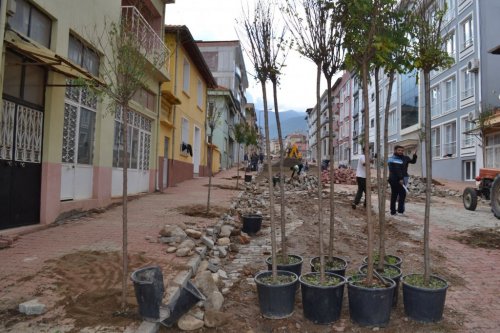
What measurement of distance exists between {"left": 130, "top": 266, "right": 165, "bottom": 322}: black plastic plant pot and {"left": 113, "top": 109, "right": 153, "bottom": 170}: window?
822cm

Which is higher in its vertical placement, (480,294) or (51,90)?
(51,90)

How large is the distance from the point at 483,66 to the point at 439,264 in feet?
63.7

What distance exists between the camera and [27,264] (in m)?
4.98

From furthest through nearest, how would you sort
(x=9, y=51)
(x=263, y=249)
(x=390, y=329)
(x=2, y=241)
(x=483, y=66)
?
1. (x=483, y=66)
2. (x=263, y=249)
3. (x=9, y=51)
4. (x=2, y=241)
5. (x=390, y=329)

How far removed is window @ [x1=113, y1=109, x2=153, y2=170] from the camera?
11328 millimetres

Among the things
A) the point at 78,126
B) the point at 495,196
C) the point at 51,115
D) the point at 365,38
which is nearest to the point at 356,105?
the point at 495,196

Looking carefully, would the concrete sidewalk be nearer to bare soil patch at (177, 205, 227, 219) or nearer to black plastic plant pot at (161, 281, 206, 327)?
bare soil patch at (177, 205, 227, 219)

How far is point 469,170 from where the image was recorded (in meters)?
23.2

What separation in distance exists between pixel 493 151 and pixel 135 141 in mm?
18992

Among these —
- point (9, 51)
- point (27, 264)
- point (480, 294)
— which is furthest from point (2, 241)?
point (480, 294)

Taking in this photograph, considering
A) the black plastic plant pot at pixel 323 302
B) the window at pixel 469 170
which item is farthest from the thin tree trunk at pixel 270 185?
the window at pixel 469 170

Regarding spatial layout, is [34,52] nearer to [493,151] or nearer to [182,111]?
[182,111]

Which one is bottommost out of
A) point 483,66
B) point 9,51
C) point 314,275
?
point 314,275

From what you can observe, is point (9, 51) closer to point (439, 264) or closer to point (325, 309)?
point (325, 309)
